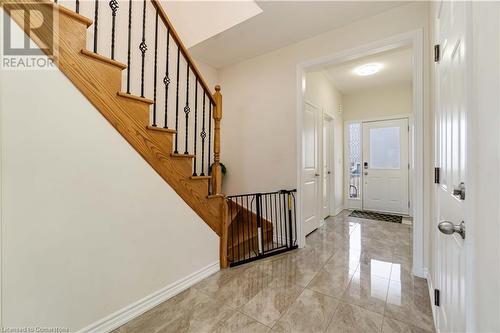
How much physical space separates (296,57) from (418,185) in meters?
2.15

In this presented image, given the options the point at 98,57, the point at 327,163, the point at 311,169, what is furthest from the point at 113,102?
the point at 327,163

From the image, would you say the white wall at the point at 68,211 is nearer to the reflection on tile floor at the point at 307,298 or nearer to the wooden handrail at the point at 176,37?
the reflection on tile floor at the point at 307,298

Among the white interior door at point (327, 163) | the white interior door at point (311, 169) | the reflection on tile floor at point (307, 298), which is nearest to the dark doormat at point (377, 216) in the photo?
the white interior door at point (327, 163)

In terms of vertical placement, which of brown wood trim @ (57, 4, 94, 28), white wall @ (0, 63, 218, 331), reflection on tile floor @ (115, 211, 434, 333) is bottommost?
reflection on tile floor @ (115, 211, 434, 333)

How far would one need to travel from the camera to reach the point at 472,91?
0.66 meters

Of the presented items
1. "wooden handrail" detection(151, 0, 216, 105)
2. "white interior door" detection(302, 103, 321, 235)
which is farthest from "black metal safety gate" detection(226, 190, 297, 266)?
"wooden handrail" detection(151, 0, 216, 105)

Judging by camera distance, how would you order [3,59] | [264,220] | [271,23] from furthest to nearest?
[264,220] → [271,23] → [3,59]

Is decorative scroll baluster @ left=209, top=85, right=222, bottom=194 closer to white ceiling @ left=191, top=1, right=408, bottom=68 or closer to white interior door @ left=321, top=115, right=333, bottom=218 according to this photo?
white ceiling @ left=191, top=1, right=408, bottom=68

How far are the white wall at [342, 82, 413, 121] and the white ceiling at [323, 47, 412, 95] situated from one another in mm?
179

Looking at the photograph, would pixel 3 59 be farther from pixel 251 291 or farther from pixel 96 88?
pixel 251 291

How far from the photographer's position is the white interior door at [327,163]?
13.7ft

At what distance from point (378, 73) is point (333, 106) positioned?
3.15ft

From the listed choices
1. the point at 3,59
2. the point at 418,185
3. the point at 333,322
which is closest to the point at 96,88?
the point at 3,59

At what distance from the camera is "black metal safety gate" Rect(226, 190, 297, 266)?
2.57 meters
